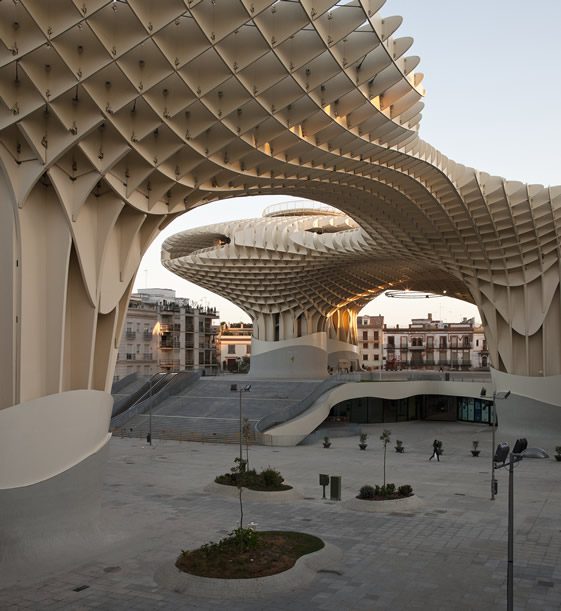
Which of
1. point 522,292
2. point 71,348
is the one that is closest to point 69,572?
point 71,348

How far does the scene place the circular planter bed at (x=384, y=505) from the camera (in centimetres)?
2175

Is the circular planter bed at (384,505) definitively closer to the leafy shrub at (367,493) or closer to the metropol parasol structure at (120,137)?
the leafy shrub at (367,493)

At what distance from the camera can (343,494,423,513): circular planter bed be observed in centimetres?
2175

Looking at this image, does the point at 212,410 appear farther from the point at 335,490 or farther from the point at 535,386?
the point at 335,490

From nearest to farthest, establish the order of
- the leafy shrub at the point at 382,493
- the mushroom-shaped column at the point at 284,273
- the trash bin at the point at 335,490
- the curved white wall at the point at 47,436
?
1. the curved white wall at the point at 47,436
2. the leafy shrub at the point at 382,493
3. the trash bin at the point at 335,490
4. the mushroom-shaped column at the point at 284,273

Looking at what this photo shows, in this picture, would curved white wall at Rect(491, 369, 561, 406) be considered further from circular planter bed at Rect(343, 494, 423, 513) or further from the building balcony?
the building balcony

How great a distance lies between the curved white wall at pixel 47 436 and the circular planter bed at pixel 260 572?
156 inches

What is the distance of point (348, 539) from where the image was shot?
60.4 feet

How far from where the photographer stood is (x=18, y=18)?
1426 cm

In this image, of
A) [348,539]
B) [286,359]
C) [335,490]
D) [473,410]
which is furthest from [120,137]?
[473,410]

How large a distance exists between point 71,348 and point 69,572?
19.4 feet

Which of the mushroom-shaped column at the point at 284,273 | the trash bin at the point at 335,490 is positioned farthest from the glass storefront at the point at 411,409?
the trash bin at the point at 335,490

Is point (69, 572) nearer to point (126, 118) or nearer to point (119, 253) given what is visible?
point (119, 253)

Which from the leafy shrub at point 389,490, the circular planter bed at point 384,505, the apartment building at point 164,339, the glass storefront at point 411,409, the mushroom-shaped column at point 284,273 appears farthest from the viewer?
the apartment building at point 164,339
